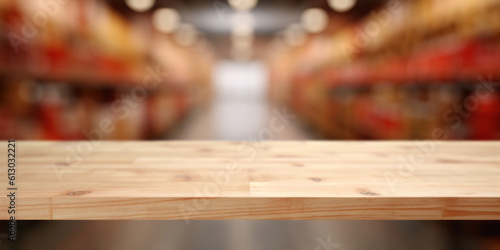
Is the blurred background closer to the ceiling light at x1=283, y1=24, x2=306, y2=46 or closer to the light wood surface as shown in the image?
the light wood surface

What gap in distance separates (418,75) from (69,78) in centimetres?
274

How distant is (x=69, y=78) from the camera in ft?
9.90

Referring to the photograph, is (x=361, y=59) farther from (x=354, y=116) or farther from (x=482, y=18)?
(x=482, y=18)

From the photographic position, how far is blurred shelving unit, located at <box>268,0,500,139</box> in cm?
261

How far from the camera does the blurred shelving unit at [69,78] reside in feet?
7.78

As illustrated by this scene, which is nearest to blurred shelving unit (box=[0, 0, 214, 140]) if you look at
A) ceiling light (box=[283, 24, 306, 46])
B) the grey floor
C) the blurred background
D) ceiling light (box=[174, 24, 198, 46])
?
the blurred background

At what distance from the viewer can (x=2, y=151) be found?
118 centimetres

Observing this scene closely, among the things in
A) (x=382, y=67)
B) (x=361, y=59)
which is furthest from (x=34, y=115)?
(x=361, y=59)

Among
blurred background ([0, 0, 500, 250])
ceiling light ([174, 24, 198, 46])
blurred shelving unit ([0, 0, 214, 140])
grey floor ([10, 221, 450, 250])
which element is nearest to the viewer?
grey floor ([10, 221, 450, 250])

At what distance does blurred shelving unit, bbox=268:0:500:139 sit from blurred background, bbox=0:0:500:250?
0.05 feet

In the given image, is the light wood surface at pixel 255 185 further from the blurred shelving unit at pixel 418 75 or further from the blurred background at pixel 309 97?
the blurred shelving unit at pixel 418 75

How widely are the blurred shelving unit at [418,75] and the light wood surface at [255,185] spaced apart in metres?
1.66

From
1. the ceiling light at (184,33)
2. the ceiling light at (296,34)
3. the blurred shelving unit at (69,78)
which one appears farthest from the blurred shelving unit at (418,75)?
the ceiling light at (184,33)

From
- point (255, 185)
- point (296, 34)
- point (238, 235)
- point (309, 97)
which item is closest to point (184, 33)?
point (296, 34)
